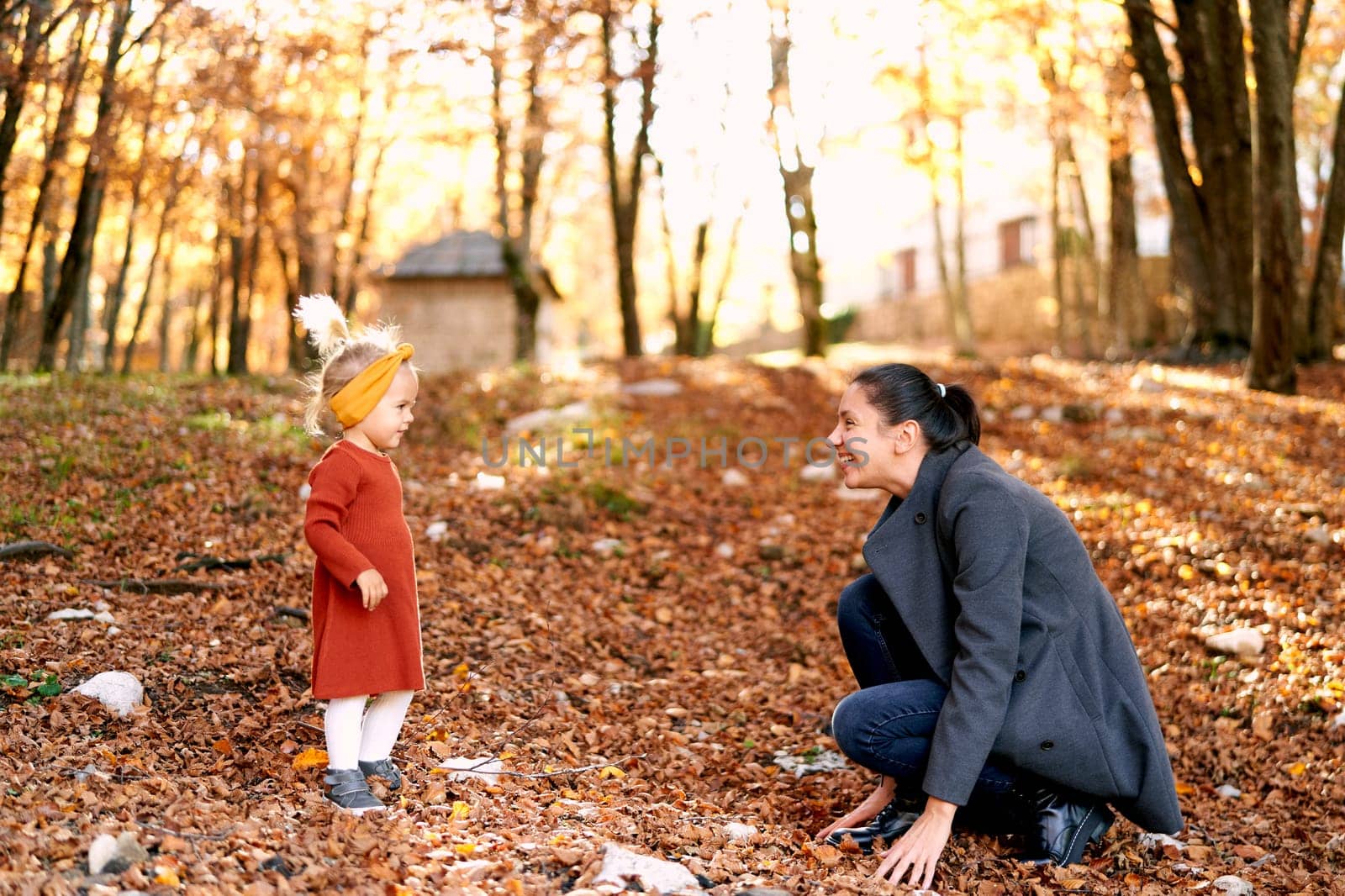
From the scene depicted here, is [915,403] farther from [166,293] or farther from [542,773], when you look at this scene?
[166,293]

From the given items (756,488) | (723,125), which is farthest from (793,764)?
(723,125)

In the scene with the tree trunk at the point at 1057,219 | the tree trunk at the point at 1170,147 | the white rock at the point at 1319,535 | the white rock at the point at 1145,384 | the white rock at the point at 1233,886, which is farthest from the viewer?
the tree trunk at the point at 1057,219

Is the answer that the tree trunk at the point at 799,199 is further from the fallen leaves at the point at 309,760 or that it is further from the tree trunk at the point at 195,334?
the tree trunk at the point at 195,334

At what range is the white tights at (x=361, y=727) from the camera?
3113mm

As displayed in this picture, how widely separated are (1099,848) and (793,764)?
1.12 meters

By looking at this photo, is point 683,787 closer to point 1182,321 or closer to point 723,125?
point 1182,321

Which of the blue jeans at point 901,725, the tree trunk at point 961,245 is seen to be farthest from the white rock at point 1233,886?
the tree trunk at point 961,245

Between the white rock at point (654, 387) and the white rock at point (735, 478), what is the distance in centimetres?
199

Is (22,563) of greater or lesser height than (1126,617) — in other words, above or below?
above

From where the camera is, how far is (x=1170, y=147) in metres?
10.9

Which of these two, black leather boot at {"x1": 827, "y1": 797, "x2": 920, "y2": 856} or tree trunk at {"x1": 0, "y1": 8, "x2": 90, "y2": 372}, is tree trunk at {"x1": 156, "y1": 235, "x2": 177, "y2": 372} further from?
black leather boot at {"x1": 827, "y1": 797, "x2": 920, "y2": 856}

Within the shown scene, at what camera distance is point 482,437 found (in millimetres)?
8414

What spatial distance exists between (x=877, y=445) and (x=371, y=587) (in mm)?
1494

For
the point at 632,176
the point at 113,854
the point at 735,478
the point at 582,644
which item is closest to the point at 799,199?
the point at 632,176
